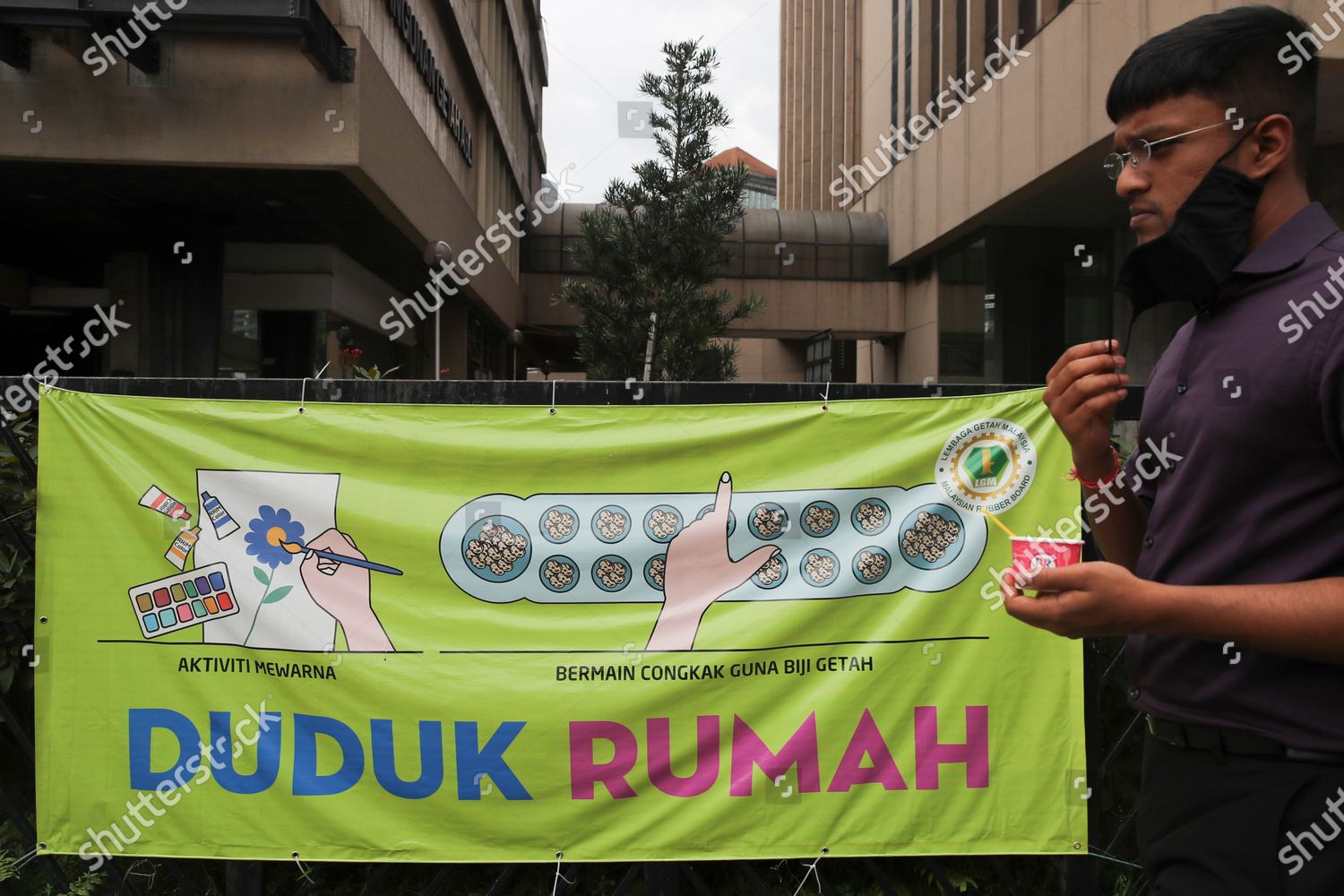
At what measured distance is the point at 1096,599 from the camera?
4.53ft

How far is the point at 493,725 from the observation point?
3.25 metres

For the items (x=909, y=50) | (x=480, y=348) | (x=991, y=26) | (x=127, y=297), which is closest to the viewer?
(x=127, y=297)

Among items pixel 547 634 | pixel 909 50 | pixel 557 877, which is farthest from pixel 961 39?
pixel 557 877

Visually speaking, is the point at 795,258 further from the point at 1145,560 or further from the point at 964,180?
the point at 1145,560

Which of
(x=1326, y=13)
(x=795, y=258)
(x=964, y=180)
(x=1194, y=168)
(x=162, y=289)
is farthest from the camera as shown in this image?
(x=795, y=258)

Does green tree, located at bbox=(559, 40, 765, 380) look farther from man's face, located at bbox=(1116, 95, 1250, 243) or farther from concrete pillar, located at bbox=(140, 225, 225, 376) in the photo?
man's face, located at bbox=(1116, 95, 1250, 243)

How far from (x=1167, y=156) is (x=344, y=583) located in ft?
8.92

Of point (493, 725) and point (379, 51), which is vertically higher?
point (379, 51)

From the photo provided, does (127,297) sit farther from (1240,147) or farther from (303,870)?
(1240,147)

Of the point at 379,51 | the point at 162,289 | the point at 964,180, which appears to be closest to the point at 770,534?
the point at 379,51

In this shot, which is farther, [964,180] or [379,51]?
[964,180]

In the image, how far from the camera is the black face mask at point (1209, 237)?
158 cm

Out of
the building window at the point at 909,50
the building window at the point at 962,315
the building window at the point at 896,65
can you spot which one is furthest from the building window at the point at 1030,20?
the building window at the point at 896,65

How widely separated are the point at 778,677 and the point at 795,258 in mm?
30899
